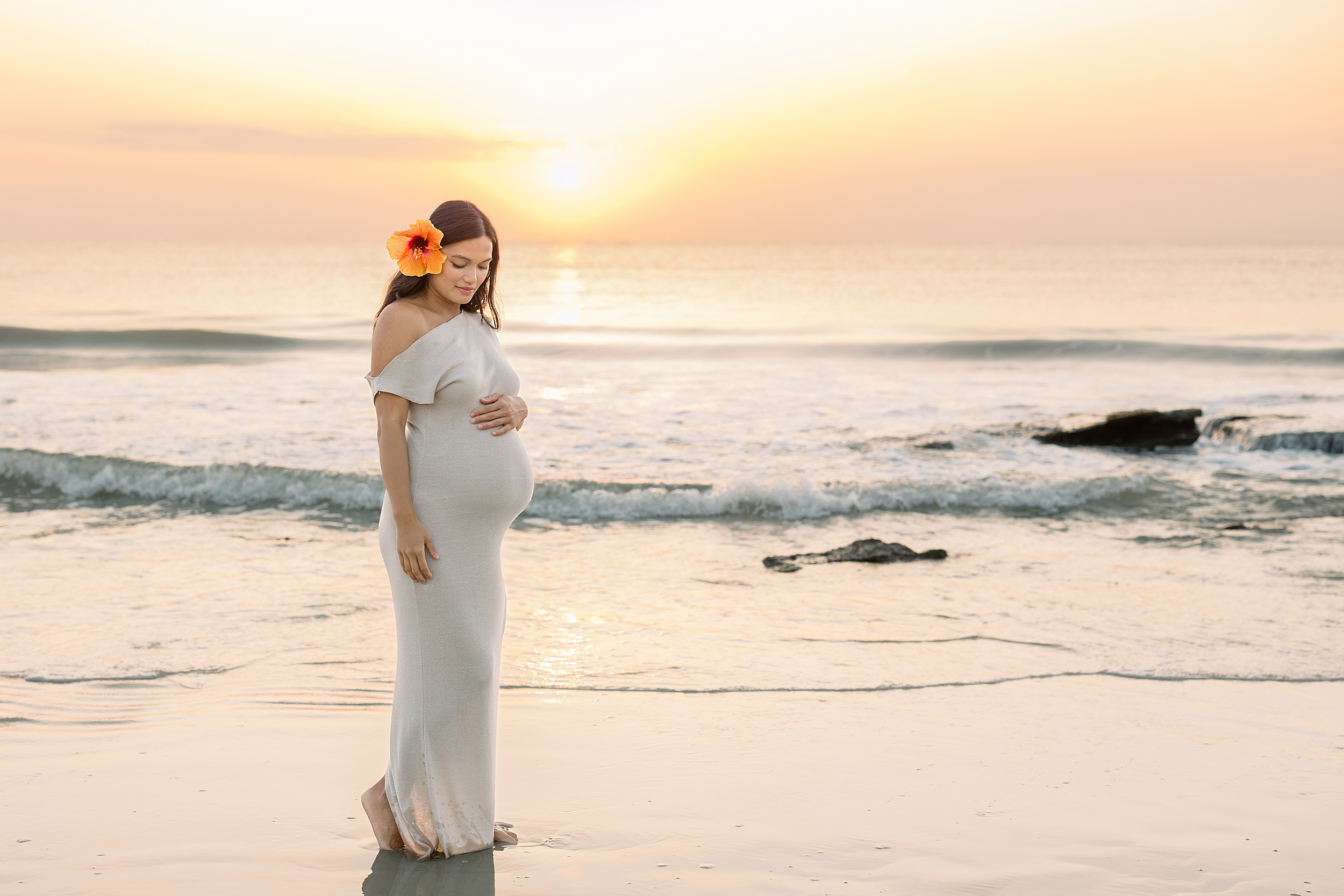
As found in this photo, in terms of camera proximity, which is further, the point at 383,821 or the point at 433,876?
the point at 383,821

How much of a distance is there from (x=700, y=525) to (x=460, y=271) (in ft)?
23.7

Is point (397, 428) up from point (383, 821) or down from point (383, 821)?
up

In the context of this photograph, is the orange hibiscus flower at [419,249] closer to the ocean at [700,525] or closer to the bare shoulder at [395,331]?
the bare shoulder at [395,331]

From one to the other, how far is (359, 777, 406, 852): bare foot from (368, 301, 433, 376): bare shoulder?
141 cm

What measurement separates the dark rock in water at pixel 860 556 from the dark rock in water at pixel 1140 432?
7.12 metres

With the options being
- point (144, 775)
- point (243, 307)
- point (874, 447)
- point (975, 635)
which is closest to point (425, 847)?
point (144, 775)

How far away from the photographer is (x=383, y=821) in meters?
3.38

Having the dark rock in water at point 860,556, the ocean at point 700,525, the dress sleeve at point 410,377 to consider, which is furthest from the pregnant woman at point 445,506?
the dark rock in water at point 860,556

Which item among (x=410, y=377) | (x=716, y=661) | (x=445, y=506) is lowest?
(x=716, y=661)

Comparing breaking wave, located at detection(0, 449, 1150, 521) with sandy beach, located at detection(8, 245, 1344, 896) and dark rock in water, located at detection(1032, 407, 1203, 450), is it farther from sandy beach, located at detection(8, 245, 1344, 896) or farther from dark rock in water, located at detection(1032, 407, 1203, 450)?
dark rock in water, located at detection(1032, 407, 1203, 450)

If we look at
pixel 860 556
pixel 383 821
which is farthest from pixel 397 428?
pixel 860 556

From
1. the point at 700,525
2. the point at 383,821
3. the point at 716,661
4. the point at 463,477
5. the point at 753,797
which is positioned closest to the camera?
the point at 463,477

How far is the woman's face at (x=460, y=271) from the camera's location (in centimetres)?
300

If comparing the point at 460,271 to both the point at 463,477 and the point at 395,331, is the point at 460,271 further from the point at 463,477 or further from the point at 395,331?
the point at 463,477
